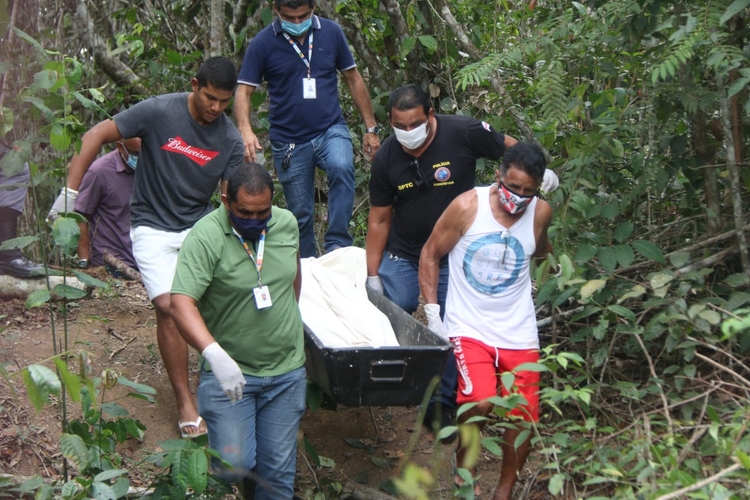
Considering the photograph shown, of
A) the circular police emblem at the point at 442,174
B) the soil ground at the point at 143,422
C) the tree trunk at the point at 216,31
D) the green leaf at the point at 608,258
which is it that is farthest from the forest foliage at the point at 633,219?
the tree trunk at the point at 216,31

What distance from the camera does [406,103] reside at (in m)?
5.04

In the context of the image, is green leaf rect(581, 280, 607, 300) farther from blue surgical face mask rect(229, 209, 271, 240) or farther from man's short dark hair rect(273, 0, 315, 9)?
man's short dark hair rect(273, 0, 315, 9)

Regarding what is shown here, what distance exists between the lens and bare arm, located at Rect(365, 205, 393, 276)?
5.40 meters

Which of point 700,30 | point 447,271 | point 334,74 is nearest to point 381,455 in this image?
point 447,271

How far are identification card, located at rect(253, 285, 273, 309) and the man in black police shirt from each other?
4.49ft

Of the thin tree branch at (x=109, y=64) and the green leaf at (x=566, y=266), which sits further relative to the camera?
the thin tree branch at (x=109, y=64)

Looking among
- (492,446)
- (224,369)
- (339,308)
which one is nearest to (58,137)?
(224,369)

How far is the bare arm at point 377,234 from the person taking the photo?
5.40 metres

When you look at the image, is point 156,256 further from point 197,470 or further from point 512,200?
point 512,200

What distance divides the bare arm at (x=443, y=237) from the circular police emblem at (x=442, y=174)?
437mm

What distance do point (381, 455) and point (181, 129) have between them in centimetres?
232

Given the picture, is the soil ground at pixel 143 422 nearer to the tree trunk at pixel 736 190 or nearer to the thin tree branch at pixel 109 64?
the tree trunk at pixel 736 190

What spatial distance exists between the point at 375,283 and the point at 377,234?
29 cm

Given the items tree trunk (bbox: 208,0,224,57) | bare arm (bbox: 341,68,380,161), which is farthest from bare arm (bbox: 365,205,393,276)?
tree trunk (bbox: 208,0,224,57)
